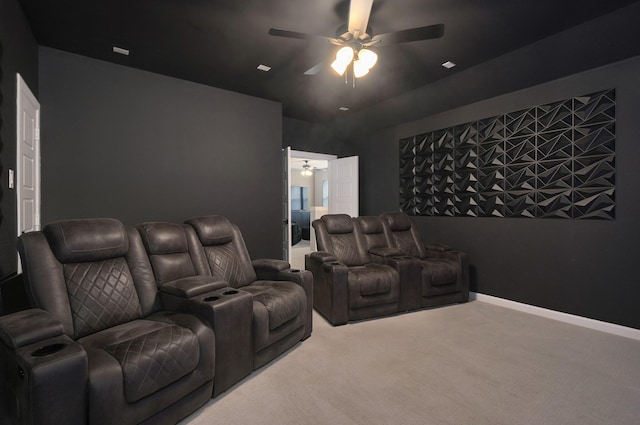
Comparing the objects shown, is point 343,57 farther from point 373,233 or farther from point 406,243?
point 406,243

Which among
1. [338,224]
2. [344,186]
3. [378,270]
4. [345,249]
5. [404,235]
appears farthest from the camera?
[344,186]

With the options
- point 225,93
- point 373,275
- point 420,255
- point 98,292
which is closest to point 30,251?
point 98,292

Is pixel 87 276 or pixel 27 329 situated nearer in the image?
pixel 27 329

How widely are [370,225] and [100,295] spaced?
3161 millimetres

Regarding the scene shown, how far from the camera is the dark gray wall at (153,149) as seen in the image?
3236mm

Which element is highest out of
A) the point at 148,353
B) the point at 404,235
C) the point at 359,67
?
the point at 359,67

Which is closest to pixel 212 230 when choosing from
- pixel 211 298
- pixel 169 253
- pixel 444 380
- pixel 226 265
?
pixel 226 265

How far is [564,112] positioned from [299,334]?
3616mm

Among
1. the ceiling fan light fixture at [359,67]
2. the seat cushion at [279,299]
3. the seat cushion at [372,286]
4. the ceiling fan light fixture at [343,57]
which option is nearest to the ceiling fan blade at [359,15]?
the ceiling fan light fixture at [343,57]

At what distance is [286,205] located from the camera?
5.17m

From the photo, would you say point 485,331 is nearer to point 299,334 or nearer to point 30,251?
point 299,334

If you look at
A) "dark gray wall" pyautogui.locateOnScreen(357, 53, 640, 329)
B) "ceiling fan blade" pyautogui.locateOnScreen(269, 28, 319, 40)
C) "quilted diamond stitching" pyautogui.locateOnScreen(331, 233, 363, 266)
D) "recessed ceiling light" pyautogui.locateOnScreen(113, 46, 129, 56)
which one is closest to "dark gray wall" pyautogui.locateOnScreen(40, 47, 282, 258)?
"recessed ceiling light" pyautogui.locateOnScreen(113, 46, 129, 56)

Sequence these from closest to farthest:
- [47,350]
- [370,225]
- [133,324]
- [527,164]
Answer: [47,350] → [133,324] → [527,164] → [370,225]

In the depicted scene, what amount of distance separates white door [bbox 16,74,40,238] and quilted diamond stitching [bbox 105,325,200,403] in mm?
1886
